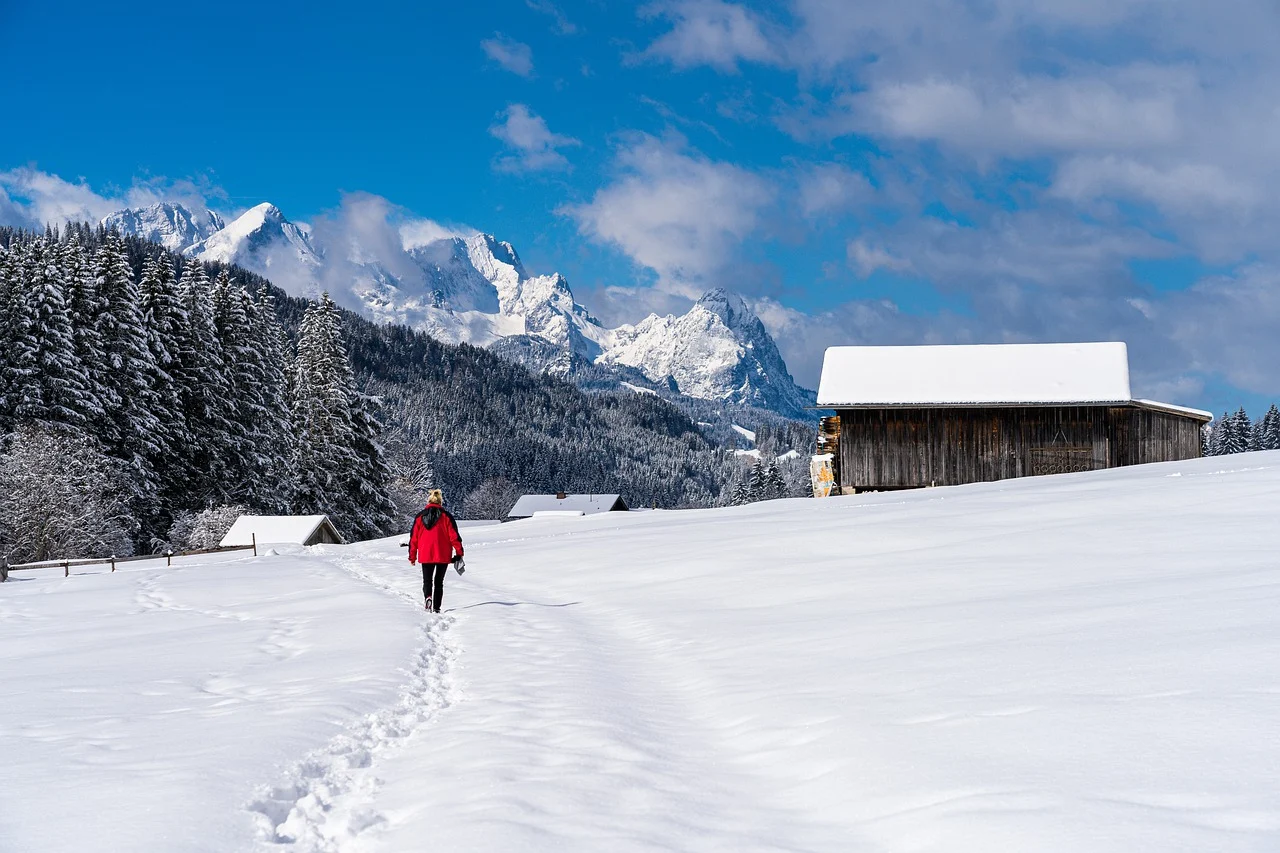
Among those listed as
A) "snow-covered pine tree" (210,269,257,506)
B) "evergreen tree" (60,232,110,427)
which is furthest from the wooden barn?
"evergreen tree" (60,232,110,427)

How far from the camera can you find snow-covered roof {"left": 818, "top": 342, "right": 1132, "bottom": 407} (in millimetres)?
36500

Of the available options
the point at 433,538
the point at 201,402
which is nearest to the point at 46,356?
the point at 201,402

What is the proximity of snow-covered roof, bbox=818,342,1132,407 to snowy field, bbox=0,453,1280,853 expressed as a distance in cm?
2312

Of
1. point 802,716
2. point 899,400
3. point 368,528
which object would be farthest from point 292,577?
point 368,528

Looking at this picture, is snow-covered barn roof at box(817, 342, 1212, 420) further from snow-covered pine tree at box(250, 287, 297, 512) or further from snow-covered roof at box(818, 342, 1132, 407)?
snow-covered pine tree at box(250, 287, 297, 512)

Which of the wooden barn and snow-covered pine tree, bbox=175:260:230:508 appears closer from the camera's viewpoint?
the wooden barn

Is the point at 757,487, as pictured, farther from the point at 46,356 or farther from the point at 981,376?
the point at 46,356

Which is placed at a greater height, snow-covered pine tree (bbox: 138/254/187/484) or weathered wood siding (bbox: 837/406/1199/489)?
snow-covered pine tree (bbox: 138/254/187/484)

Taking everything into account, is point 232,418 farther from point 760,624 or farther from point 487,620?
point 760,624

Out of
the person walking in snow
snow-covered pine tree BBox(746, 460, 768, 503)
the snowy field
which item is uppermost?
snow-covered pine tree BBox(746, 460, 768, 503)

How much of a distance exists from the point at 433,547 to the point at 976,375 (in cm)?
3021

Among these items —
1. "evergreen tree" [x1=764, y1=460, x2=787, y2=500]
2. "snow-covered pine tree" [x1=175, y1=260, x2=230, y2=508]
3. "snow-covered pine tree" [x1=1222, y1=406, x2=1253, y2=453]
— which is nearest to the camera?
"snow-covered pine tree" [x1=175, y1=260, x2=230, y2=508]

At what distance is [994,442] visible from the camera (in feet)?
120

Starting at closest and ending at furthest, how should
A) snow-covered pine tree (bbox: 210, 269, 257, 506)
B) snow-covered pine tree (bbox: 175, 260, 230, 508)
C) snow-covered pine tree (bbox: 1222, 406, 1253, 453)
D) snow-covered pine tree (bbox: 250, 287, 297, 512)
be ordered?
1. snow-covered pine tree (bbox: 175, 260, 230, 508)
2. snow-covered pine tree (bbox: 210, 269, 257, 506)
3. snow-covered pine tree (bbox: 250, 287, 297, 512)
4. snow-covered pine tree (bbox: 1222, 406, 1253, 453)
